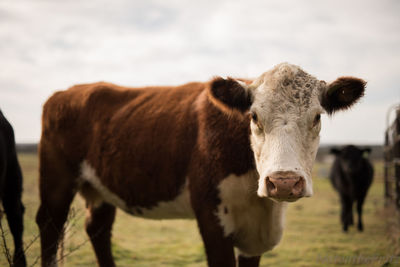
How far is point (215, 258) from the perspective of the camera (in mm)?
3346

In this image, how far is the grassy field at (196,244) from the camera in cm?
579

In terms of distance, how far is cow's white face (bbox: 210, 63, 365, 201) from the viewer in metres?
2.46

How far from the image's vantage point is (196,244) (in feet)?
23.7

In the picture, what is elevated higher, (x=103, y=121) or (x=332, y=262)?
(x=103, y=121)

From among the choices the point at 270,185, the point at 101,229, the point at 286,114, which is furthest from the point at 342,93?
the point at 101,229

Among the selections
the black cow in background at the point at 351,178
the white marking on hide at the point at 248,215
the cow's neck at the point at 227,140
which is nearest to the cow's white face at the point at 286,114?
the cow's neck at the point at 227,140

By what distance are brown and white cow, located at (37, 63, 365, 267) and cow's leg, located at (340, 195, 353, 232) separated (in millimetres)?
5667

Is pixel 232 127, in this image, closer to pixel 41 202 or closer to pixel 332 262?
pixel 41 202

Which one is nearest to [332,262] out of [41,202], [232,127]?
[232,127]

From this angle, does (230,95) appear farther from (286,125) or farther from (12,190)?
(12,190)

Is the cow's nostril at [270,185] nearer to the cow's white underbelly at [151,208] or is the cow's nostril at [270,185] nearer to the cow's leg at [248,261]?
the cow's white underbelly at [151,208]

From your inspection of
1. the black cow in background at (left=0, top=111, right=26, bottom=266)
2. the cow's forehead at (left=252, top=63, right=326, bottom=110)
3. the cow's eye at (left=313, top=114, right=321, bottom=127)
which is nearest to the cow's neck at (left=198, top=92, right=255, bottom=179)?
the cow's forehead at (left=252, top=63, right=326, bottom=110)

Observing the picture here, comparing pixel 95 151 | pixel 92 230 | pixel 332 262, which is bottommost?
pixel 332 262

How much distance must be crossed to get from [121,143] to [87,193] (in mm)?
1071
